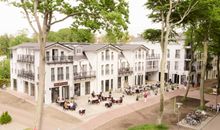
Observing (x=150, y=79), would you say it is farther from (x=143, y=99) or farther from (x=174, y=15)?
(x=174, y=15)

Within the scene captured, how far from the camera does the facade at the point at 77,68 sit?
33.2 meters

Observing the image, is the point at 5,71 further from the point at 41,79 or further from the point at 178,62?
the point at 41,79

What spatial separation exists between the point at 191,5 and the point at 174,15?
1985mm

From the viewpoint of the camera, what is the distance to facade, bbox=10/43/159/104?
33.2 meters

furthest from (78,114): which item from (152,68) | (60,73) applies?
(152,68)

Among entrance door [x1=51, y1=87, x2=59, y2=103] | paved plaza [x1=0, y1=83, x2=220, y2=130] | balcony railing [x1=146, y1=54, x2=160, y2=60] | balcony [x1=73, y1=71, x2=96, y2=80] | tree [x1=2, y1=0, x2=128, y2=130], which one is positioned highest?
tree [x1=2, y1=0, x2=128, y2=130]

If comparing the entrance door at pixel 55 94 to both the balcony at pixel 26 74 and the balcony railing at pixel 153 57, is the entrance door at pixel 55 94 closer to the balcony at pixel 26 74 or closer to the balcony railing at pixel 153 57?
the balcony at pixel 26 74

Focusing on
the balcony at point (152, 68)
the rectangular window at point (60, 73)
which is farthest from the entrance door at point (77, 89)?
the balcony at point (152, 68)

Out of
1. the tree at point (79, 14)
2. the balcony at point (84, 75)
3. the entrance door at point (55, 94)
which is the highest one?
the tree at point (79, 14)

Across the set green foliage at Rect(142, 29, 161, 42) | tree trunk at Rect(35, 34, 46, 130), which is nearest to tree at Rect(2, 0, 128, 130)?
tree trunk at Rect(35, 34, 46, 130)

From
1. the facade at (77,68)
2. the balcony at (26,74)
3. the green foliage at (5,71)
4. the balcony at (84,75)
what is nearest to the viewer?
the facade at (77,68)

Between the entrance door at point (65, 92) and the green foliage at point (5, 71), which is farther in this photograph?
the green foliage at point (5, 71)

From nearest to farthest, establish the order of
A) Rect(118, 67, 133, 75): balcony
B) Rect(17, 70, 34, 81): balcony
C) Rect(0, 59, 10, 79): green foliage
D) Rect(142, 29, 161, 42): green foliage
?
Rect(142, 29, 161, 42): green foliage → Rect(17, 70, 34, 81): balcony → Rect(118, 67, 133, 75): balcony → Rect(0, 59, 10, 79): green foliage

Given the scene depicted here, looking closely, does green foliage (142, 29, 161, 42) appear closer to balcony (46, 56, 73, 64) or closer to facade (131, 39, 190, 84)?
balcony (46, 56, 73, 64)
